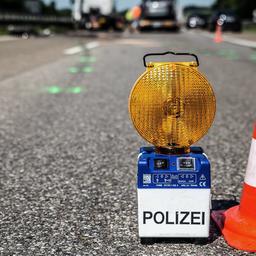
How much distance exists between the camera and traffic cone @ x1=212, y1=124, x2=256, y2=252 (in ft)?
10.3

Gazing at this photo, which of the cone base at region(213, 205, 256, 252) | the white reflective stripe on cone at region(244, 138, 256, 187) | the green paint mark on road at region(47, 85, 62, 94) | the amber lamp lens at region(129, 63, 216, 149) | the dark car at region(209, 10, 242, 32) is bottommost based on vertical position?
the dark car at region(209, 10, 242, 32)

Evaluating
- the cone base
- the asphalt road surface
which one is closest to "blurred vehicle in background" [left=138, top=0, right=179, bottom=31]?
the asphalt road surface

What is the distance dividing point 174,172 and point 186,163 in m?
0.08

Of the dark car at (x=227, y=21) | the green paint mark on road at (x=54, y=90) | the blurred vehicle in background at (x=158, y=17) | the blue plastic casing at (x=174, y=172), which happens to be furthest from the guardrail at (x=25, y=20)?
the blue plastic casing at (x=174, y=172)

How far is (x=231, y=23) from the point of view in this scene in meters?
41.8

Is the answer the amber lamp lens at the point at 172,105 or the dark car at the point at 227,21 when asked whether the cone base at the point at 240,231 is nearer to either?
the amber lamp lens at the point at 172,105

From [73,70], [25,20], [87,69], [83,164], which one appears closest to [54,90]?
[73,70]

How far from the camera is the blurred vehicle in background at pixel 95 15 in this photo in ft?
149

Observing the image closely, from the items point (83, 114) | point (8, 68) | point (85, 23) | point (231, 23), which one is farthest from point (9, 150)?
point (85, 23)

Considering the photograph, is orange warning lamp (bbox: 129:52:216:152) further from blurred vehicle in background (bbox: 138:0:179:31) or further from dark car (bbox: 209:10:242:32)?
blurred vehicle in background (bbox: 138:0:179:31)

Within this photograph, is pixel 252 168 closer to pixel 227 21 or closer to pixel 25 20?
pixel 227 21

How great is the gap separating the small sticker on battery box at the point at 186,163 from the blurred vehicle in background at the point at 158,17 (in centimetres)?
4024

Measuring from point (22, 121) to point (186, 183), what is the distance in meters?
4.60

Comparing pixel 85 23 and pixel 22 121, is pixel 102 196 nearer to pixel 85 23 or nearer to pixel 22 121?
pixel 22 121
